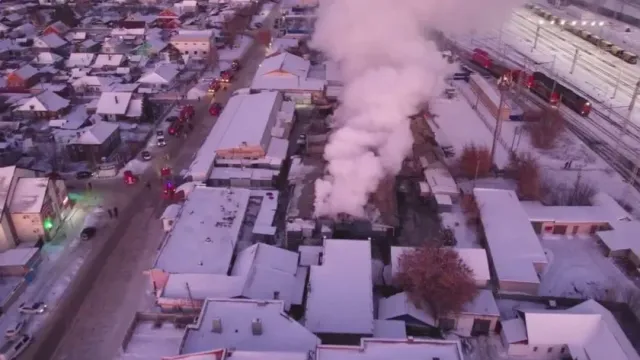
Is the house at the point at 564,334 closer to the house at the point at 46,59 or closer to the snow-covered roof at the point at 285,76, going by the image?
the snow-covered roof at the point at 285,76

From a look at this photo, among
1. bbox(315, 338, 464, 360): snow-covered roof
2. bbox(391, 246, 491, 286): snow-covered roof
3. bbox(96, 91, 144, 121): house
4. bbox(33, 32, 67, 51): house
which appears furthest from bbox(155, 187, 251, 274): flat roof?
bbox(33, 32, 67, 51): house

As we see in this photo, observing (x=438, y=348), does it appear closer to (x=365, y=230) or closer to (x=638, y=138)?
(x=365, y=230)

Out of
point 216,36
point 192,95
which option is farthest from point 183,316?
point 216,36

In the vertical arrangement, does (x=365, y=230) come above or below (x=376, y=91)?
below

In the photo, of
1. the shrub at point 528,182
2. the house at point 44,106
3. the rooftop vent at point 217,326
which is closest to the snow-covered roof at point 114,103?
the house at point 44,106

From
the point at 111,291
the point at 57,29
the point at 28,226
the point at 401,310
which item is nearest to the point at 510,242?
the point at 401,310

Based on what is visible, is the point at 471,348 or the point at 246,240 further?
the point at 246,240

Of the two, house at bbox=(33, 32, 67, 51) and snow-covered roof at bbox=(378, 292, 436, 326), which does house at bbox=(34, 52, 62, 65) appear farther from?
snow-covered roof at bbox=(378, 292, 436, 326)
